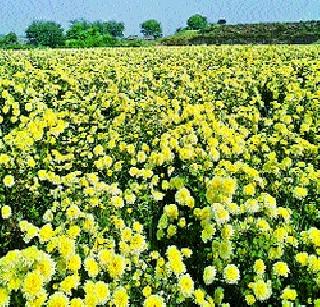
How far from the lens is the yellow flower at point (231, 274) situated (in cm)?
312

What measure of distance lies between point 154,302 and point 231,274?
58 cm

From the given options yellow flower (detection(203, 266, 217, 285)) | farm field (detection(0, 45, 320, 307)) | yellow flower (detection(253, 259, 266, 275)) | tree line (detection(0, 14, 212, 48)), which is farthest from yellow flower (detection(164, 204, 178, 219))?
tree line (detection(0, 14, 212, 48))

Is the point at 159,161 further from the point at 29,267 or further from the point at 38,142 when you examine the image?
the point at 29,267

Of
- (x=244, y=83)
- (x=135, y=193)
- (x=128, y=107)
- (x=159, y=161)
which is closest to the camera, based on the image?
(x=135, y=193)

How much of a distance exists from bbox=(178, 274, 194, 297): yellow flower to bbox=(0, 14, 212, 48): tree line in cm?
4335

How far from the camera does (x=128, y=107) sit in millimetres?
7590

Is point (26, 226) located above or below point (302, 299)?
above

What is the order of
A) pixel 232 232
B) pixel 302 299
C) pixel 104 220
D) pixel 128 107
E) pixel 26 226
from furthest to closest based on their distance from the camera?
pixel 128 107, pixel 104 220, pixel 26 226, pixel 232 232, pixel 302 299

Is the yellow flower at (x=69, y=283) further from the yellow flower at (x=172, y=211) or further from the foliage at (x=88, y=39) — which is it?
the foliage at (x=88, y=39)

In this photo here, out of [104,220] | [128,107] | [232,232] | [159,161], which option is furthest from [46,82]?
[232,232]

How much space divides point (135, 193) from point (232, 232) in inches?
56.8

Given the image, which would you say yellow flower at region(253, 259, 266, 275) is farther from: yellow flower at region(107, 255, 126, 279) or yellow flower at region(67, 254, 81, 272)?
yellow flower at region(67, 254, 81, 272)

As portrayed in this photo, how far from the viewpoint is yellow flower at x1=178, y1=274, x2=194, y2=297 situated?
2.96 metres

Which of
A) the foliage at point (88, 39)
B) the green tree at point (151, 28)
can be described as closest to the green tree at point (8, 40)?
the foliage at point (88, 39)
